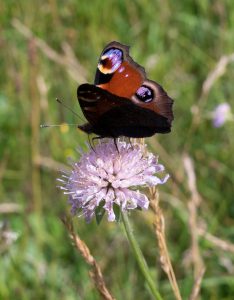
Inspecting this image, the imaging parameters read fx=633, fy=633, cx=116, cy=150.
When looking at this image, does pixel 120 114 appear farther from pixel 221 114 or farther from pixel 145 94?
pixel 221 114

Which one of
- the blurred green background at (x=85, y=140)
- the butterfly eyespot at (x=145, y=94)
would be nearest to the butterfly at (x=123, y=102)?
the butterfly eyespot at (x=145, y=94)

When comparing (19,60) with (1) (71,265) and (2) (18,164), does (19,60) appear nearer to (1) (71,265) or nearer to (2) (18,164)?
(2) (18,164)

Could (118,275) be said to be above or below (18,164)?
below

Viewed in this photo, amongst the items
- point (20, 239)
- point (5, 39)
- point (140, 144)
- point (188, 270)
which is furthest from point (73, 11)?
point (140, 144)

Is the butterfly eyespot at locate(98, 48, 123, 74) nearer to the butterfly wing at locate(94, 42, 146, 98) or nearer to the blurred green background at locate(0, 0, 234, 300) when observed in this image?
the butterfly wing at locate(94, 42, 146, 98)

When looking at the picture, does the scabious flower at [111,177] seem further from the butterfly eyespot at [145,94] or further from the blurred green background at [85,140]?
the blurred green background at [85,140]

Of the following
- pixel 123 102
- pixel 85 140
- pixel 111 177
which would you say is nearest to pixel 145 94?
pixel 123 102
